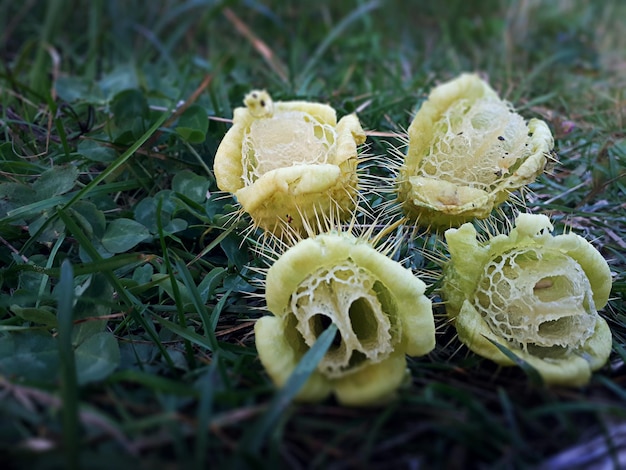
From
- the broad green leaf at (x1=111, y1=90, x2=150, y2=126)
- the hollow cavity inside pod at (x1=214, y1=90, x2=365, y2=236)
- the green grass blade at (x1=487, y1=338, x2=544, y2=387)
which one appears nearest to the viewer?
the green grass blade at (x1=487, y1=338, x2=544, y2=387)

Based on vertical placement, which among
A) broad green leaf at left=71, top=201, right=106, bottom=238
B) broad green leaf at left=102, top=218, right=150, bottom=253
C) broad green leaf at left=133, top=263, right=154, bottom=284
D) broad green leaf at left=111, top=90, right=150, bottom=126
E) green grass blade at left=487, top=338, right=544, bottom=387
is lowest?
green grass blade at left=487, top=338, right=544, bottom=387

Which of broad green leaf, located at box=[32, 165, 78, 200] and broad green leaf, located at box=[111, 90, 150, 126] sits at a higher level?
broad green leaf, located at box=[111, 90, 150, 126]

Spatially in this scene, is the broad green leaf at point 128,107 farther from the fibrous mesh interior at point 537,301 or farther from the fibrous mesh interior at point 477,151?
the fibrous mesh interior at point 537,301

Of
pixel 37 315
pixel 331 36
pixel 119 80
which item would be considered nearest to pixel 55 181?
pixel 37 315

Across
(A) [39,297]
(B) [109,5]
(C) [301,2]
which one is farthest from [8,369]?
(C) [301,2]

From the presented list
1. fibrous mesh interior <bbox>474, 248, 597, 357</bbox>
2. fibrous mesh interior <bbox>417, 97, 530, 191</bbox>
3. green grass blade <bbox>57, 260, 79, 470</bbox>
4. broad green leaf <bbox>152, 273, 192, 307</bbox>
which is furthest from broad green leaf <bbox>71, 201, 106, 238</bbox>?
fibrous mesh interior <bbox>474, 248, 597, 357</bbox>

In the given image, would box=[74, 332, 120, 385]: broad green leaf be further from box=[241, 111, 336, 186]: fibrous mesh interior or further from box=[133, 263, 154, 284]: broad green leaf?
box=[241, 111, 336, 186]: fibrous mesh interior

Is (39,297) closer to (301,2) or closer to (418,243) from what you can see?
(418,243)
